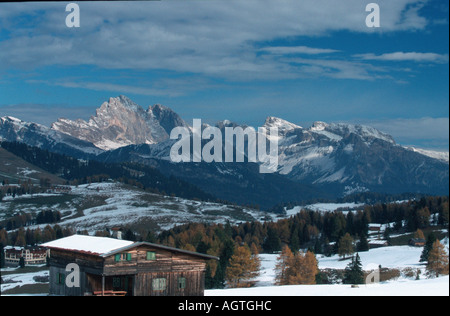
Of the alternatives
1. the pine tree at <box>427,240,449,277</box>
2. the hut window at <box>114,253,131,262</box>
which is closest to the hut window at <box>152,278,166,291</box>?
the hut window at <box>114,253,131,262</box>

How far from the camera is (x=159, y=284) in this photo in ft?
178

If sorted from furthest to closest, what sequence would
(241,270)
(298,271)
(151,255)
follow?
(298,271) < (241,270) < (151,255)

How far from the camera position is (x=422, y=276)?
12188 cm

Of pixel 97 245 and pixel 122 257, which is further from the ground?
pixel 97 245

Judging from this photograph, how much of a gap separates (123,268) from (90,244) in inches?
208

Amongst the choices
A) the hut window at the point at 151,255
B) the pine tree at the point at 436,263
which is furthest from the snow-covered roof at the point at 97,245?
the pine tree at the point at 436,263

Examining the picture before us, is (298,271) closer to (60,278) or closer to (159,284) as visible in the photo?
(159,284)

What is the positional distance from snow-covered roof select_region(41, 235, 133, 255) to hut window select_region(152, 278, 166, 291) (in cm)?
433

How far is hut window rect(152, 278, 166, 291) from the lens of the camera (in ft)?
177

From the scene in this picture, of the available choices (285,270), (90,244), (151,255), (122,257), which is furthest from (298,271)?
(122,257)

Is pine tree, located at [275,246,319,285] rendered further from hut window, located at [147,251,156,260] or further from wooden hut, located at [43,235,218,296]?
hut window, located at [147,251,156,260]

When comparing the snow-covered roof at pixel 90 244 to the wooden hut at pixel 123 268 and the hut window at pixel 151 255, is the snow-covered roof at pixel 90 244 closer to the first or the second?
the wooden hut at pixel 123 268
